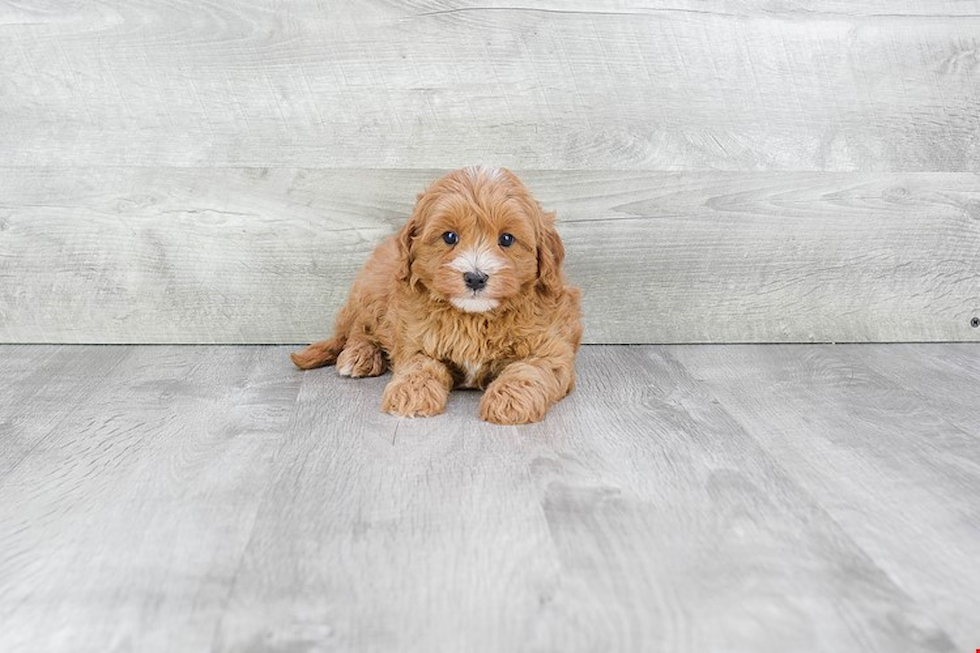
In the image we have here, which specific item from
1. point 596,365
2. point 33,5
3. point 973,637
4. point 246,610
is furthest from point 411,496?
point 33,5

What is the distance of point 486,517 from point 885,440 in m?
0.88

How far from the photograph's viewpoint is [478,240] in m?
2.06

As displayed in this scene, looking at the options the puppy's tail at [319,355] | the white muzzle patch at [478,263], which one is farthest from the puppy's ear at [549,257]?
the puppy's tail at [319,355]

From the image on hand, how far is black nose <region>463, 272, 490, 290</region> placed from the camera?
2035 millimetres

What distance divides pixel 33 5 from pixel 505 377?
1.58 metres

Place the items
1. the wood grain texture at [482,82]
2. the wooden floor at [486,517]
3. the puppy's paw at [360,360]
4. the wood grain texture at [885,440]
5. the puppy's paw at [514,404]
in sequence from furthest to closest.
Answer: the wood grain texture at [482,82] < the puppy's paw at [360,360] < the puppy's paw at [514,404] < the wood grain texture at [885,440] < the wooden floor at [486,517]

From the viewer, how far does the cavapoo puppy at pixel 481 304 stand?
205 centimetres

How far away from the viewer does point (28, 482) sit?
1720 mm

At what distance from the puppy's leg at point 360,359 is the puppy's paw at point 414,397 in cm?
28

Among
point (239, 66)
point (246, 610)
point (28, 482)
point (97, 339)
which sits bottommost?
point (97, 339)

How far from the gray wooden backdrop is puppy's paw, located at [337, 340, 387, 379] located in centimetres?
35

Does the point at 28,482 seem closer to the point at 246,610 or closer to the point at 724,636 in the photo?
the point at 246,610

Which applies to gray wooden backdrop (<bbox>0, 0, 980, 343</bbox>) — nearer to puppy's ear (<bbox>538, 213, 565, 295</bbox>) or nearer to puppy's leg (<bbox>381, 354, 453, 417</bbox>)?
puppy's ear (<bbox>538, 213, 565, 295</bbox>)

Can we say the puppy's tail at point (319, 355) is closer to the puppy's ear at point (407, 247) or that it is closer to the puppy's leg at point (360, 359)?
the puppy's leg at point (360, 359)
